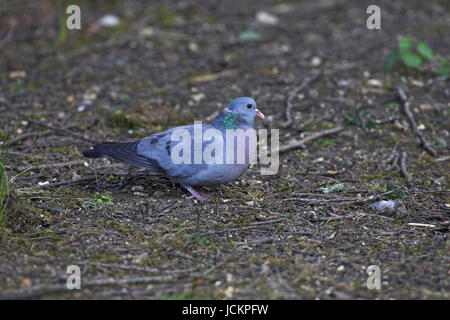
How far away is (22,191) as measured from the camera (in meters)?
4.73

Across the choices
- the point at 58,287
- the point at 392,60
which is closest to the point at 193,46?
the point at 392,60

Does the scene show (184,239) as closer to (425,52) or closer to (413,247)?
(413,247)

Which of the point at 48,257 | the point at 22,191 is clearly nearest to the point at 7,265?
the point at 48,257

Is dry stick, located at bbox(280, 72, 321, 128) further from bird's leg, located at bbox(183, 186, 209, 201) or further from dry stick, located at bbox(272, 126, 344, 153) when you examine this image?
bird's leg, located at bbox(183, 186, 209, 201)

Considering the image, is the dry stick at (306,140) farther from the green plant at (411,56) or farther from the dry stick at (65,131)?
the dry stick at (65,131)

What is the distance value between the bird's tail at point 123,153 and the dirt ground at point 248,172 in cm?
29

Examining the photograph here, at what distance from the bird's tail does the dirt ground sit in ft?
0.96

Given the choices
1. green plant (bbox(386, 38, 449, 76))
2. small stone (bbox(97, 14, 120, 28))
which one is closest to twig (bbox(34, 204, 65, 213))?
green plant (bbox(386, 38, 449, 76))

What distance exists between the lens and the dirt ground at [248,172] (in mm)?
3848

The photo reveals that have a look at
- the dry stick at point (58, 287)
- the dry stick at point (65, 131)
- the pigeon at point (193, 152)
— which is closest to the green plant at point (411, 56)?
the pigeon at point (193, 152)

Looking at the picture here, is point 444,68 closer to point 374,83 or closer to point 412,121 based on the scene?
point 374,83

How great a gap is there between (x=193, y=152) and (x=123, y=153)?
2.14 feet
